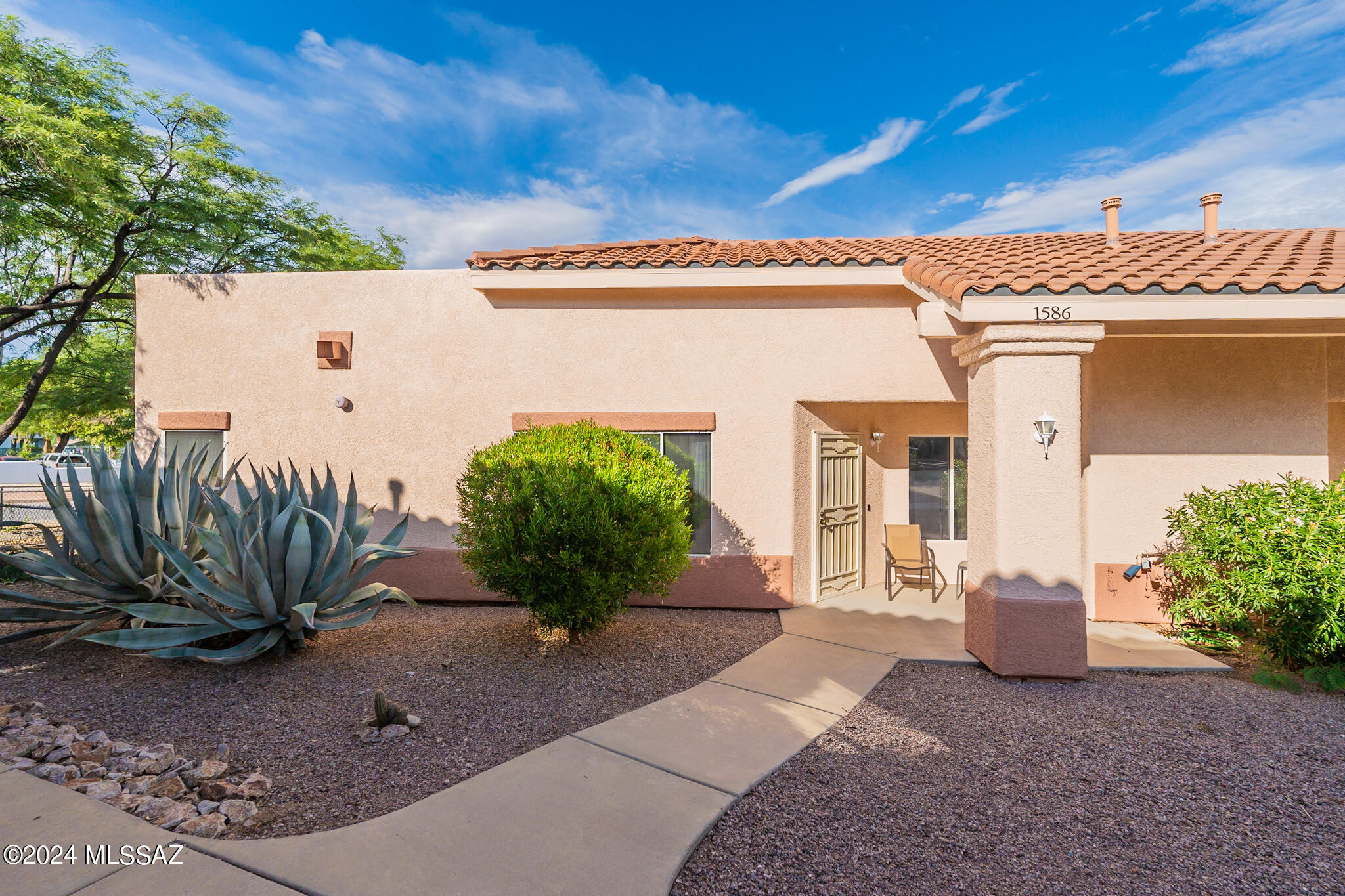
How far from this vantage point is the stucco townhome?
23.5 ft

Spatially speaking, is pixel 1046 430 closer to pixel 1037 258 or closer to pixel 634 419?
pixel 1037 258

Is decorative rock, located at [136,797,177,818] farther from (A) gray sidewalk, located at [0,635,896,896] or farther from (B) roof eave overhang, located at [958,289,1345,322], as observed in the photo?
(B) roof eave overhang, located at [958,289,1345,322]

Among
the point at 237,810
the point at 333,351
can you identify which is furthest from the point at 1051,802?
the point at 333,351

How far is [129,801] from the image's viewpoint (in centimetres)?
311

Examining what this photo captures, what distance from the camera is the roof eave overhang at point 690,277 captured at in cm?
747

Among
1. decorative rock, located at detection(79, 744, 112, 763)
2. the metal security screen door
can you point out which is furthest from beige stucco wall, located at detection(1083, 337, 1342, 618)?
decorative rock, located at detection(79, 744, 112, 763)

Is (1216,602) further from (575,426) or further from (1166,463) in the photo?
(575,426)

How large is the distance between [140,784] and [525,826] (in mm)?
2133

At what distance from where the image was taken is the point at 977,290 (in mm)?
5543

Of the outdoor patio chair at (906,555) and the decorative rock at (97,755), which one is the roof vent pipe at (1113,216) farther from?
the decorative rock at (97,755)

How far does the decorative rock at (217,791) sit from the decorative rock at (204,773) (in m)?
0.05

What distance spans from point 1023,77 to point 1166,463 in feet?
44.8

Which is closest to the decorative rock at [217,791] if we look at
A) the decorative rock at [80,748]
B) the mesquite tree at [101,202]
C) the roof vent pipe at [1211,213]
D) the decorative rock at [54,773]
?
the decorative rock at [54,773]

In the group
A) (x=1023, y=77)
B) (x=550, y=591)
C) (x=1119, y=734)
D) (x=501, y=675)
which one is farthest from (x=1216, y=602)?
(x=1023, y=77)
